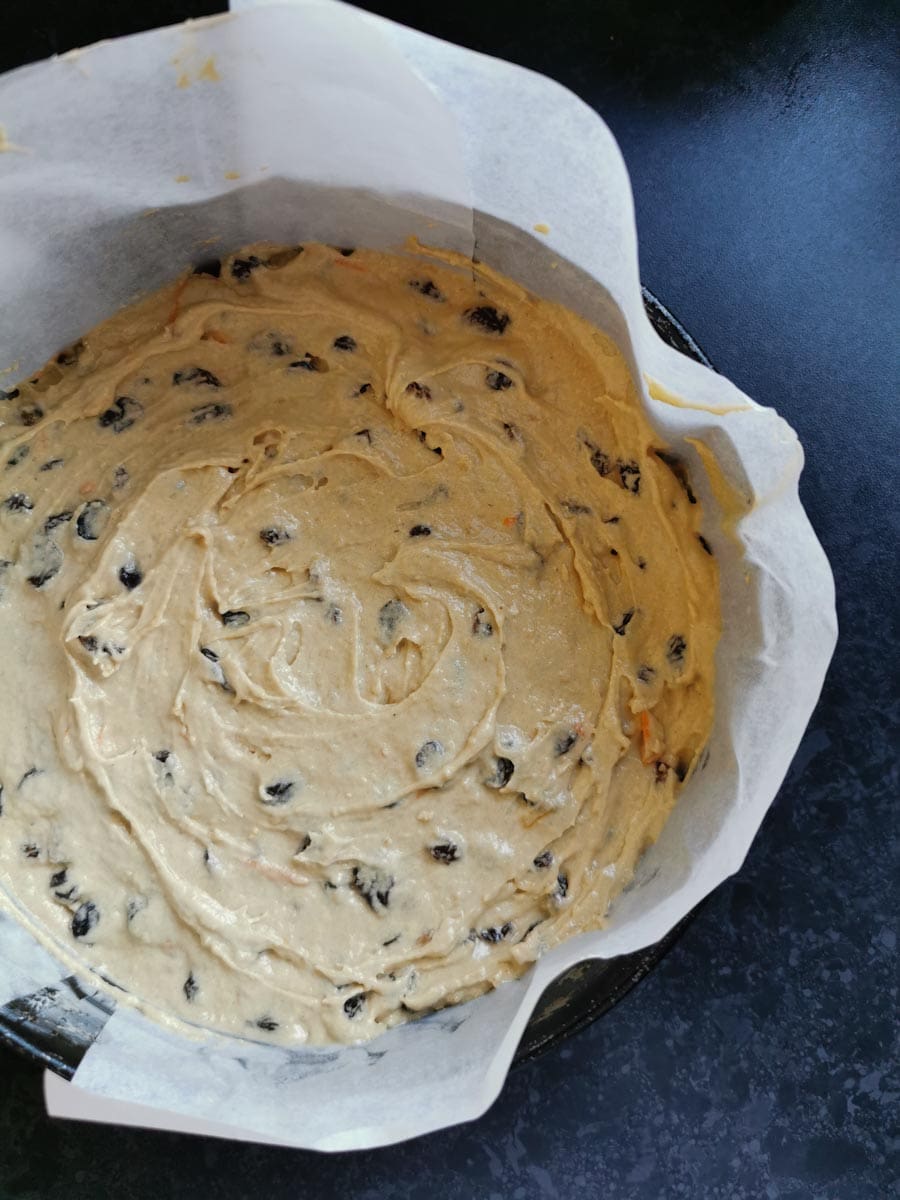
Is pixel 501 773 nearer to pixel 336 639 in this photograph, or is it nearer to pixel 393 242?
pixel 336 639

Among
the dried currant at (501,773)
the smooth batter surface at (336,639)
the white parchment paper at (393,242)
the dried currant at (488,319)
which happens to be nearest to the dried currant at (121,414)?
the smooth batter surface at (336,639)

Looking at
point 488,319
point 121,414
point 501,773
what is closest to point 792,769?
point 501,773

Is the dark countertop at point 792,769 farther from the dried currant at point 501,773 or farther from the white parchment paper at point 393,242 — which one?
the dried currant at point 501,773

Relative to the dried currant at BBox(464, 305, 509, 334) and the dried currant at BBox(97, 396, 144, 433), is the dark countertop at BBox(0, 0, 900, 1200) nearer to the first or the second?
the dried currant at BBox(464, 305, 509, 334)

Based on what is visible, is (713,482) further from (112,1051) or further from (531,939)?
(112,1051)

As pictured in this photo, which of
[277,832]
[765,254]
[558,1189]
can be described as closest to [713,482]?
[765,254]

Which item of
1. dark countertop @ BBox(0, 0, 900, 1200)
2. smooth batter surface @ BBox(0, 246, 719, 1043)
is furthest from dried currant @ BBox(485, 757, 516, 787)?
dark countertop @ BBox(0, 0, 900, 1200)
